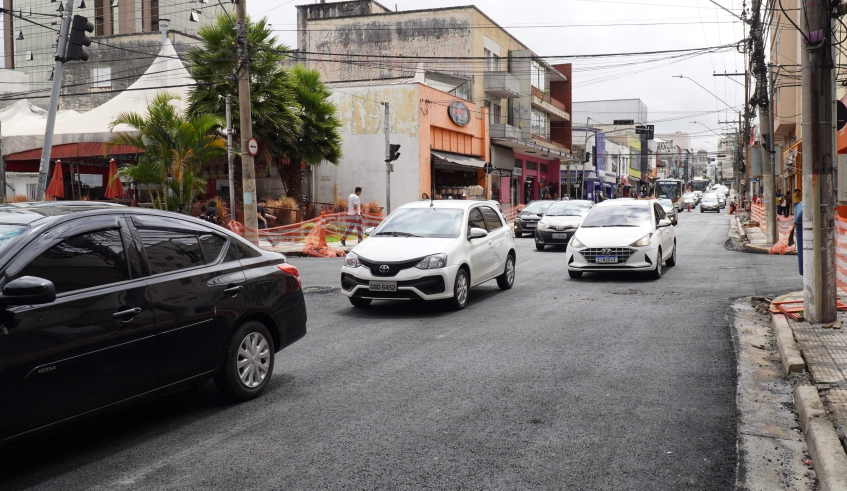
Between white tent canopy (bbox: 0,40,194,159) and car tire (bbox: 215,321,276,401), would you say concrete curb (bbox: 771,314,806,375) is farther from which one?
white tent canopy (bbox: 0,40,194,159)

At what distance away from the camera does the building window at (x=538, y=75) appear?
165ft

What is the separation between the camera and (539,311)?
1047 centimetres

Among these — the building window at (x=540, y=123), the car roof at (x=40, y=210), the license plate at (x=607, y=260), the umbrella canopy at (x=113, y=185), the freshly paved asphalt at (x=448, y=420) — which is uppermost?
the building window at (x=540, y=123)

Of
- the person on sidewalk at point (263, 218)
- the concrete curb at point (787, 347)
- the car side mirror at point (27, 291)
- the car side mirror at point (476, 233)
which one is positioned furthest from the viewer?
the person on sidewalk at point (263, 218)

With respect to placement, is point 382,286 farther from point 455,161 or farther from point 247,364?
point 455,161

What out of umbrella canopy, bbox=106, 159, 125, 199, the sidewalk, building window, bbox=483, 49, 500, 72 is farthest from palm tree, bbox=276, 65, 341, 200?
the sidewalk

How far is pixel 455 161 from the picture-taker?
37219mm

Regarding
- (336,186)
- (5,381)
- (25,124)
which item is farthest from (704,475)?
(336,186)

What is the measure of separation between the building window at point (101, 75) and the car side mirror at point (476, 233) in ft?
125

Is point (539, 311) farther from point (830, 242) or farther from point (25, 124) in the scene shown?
point (25, 124)

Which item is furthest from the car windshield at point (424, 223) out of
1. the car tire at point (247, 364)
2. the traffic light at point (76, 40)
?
the traffic light at point (76, 40)

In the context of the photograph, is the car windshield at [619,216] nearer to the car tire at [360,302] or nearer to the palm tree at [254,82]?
the car tire at [360,302]

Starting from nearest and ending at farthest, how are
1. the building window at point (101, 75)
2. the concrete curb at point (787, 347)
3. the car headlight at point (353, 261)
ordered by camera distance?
the concrete curb at point (787, 347)
the car headlight at point (353, 261)
the building window at point (101, 75)

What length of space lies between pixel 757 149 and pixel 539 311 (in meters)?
18.9
